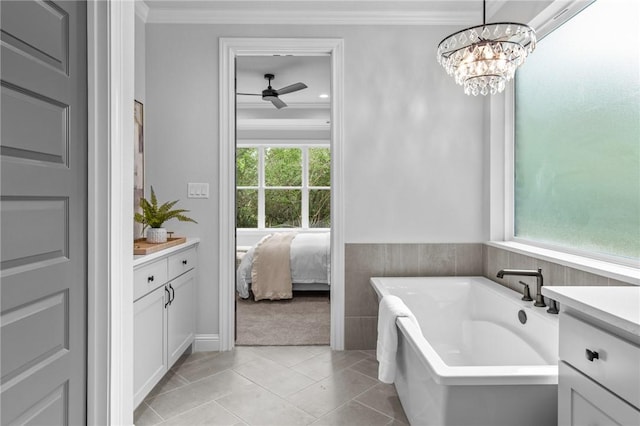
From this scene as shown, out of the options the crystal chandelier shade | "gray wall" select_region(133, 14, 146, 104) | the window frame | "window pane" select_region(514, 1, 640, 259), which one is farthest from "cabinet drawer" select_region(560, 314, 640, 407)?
"gray wall" select_region(133, 14, 146, 104)

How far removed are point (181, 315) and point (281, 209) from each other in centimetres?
441

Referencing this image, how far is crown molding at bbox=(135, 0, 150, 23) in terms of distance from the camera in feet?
9.09

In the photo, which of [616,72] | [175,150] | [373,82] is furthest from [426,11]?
[175,150]

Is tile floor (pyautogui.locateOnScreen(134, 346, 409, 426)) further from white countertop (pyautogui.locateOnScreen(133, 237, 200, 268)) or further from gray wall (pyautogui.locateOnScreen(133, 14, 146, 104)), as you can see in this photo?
gray wall (pyautogui.locateOnScreen(133, 14, 146, 104))

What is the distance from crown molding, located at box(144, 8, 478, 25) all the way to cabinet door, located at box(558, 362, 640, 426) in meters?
2.63

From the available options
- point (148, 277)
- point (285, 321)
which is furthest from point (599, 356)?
point (285, 321)

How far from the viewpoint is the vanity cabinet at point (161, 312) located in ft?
6.61

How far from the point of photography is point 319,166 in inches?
273

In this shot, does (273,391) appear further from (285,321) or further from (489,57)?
(489,57)

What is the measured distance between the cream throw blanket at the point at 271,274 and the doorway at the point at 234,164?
1327mm

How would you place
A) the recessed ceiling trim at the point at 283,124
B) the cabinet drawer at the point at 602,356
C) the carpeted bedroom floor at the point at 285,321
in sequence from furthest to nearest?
the recessed ceiling trim at the point at 283,124, the carpeted bedroom floor at the point at 285,321, the cabinet drawer at the point at 602,356

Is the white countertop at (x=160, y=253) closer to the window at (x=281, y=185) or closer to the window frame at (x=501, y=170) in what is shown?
the window frame at (x=501, y=170)

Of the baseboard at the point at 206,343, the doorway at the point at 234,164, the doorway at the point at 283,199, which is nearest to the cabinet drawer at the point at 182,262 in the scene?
the doorway at the point at 234,164

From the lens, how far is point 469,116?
2.99 m
